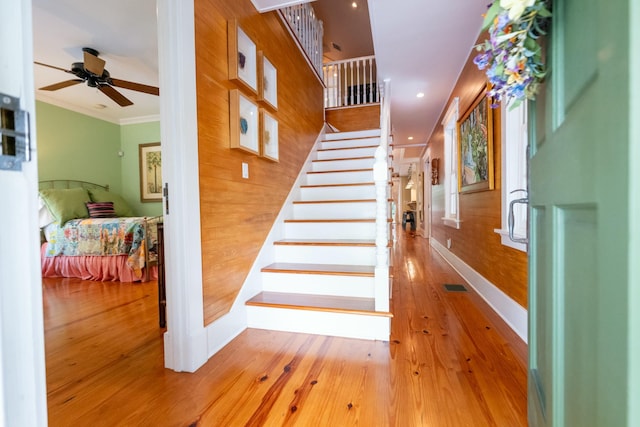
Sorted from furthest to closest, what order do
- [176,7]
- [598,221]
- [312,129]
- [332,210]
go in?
[312,129]
[332,210]
[176,7]
[598,221]

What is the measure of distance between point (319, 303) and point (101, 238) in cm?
303

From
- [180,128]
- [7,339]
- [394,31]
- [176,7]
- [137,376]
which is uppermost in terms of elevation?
[394,31]

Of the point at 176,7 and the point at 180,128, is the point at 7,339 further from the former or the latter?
the point at 176,7

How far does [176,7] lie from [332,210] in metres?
1.95

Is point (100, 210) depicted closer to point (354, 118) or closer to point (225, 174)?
point (225, 174)

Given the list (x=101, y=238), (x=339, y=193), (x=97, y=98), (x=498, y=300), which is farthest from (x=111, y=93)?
(x=498, y=300)

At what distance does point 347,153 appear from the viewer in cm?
371

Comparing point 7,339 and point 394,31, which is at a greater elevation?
point 394,31

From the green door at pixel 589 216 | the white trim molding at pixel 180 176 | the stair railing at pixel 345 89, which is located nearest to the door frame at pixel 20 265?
the green door at pixel 589 216

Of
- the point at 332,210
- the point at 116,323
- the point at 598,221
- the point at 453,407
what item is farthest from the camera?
the point at 332,210

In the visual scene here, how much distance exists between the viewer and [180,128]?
4.45ft

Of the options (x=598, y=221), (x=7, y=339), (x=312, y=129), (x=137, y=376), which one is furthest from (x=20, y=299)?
(x=312, y=129)

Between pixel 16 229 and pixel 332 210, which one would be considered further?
pixel 332 210

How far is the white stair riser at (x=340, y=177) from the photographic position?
10.3ft
